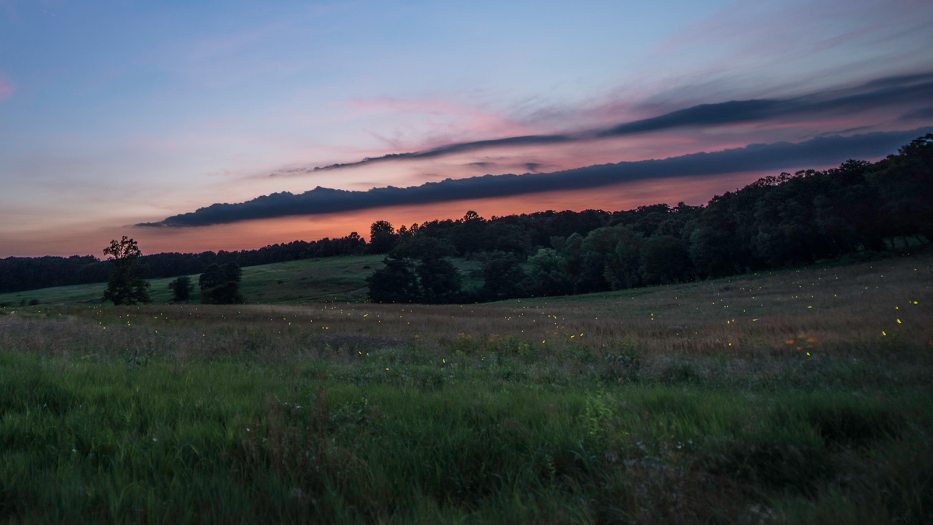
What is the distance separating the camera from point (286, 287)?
356 feet

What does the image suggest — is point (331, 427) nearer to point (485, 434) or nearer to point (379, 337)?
point (485, 434)

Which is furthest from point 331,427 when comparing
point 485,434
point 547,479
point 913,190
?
point 913,190

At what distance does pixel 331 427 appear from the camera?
19.2ft

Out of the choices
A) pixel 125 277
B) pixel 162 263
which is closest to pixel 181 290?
→ pixel 125 277

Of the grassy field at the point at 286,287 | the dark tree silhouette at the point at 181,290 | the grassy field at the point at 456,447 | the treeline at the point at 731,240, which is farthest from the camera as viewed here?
the grassy field at the point at 286,287

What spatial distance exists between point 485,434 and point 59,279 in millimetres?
161752

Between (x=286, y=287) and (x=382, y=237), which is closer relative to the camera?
(x=286, y=287)

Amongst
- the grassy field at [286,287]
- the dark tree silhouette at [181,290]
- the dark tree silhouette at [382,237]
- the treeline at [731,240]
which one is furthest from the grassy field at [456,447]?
the dark tree silhouette at [382,237]

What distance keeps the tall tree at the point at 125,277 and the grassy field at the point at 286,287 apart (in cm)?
1797

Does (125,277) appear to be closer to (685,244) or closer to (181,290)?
(181,290)

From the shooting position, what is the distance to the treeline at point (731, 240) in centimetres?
6425

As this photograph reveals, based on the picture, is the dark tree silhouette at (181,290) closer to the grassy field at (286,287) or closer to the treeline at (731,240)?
the grassy field at (286,287)

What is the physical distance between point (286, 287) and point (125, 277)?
38.2m

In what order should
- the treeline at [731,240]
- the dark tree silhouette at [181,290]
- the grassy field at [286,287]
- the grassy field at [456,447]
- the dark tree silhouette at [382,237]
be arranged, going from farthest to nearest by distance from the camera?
the dark tree silhouette at [382,237]
the grassy field at [286,287]
the dark tree silhouette at [181,290]
the treeline at [731,240]
the grassy field at [456,447]
